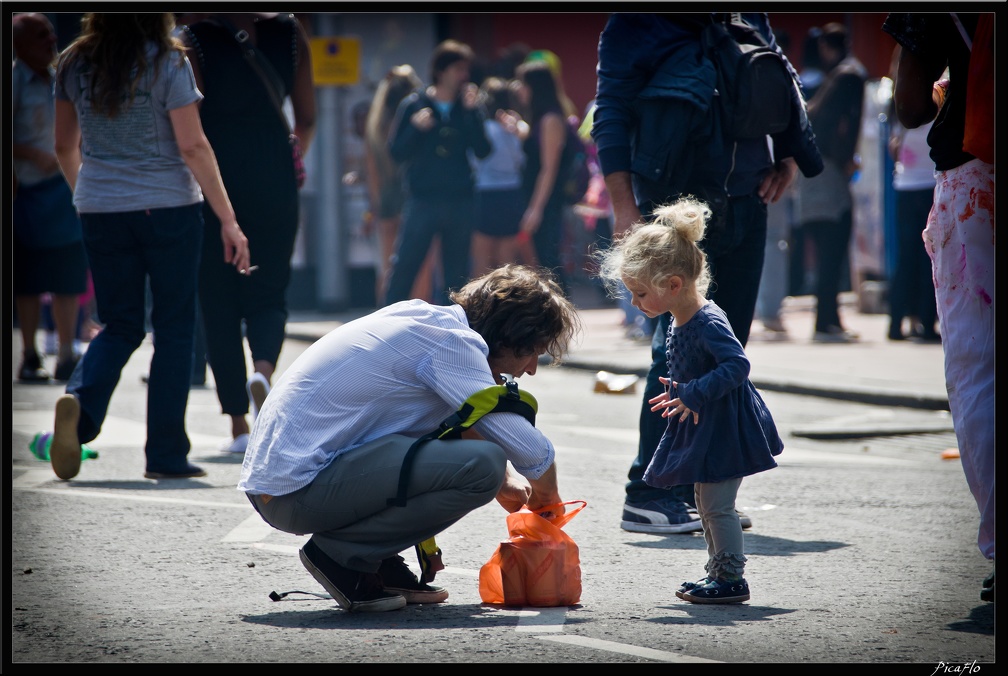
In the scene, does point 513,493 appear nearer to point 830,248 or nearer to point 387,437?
point 387,437

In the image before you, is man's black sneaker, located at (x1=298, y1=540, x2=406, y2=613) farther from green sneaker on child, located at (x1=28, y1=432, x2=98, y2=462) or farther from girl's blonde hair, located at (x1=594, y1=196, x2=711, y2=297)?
green sneaker on child, located at (x1=28, y1=432, x2=98, y2=462)

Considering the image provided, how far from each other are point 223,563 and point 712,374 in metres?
1.53

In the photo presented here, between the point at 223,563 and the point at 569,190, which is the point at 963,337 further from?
the point at 569,190

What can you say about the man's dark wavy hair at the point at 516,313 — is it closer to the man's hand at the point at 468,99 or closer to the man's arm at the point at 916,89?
the man's arm at the point at 916,89

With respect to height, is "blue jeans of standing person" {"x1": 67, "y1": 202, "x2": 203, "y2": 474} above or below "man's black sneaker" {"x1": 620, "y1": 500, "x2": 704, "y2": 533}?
above

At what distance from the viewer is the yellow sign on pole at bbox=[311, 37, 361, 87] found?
12.4 m

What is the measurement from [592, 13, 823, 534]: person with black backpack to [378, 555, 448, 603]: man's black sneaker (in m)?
1.17

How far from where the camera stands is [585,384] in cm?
912

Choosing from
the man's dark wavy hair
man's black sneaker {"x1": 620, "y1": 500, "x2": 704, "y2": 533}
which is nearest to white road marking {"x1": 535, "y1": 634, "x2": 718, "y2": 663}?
the man's dark wavy hair

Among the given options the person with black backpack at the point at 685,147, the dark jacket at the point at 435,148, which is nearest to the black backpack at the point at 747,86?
the person with black backpack at the point at 685,147

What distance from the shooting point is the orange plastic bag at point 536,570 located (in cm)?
374

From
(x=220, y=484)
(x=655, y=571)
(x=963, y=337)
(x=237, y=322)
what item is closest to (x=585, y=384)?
(x=237, y=322)

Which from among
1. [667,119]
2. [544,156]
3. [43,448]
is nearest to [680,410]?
[667,119]

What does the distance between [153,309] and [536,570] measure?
2.41 m
